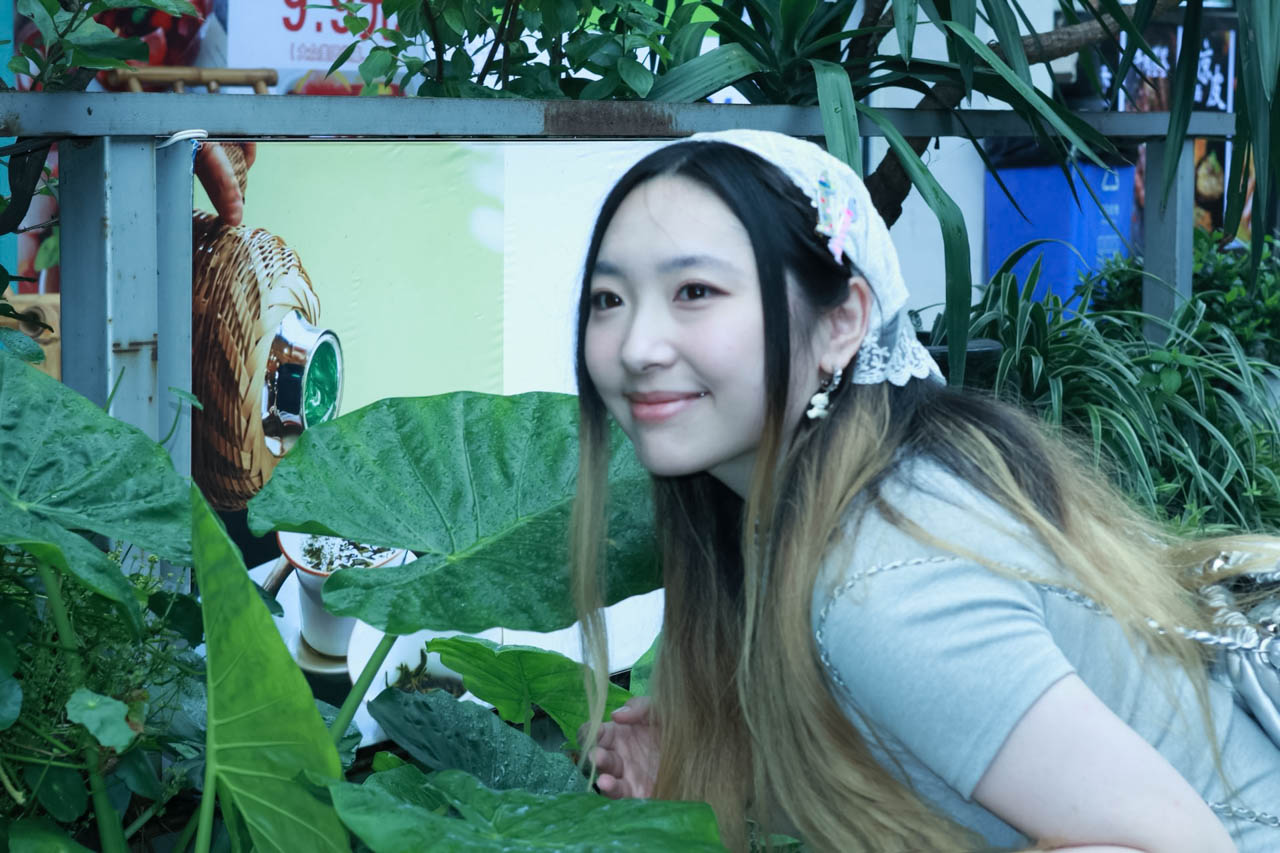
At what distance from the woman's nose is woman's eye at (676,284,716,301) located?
1.0 inches

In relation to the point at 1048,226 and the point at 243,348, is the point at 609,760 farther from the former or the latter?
the point at 1048,226

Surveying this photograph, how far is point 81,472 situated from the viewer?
4.22ft

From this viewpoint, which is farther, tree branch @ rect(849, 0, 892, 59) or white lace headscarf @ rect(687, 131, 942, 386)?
tree branch @ rect(849, 0, 892, 59)

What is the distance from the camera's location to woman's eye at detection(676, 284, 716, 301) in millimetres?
1247

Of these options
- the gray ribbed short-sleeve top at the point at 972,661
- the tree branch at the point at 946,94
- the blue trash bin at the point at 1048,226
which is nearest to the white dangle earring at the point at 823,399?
the gray ribbed short-sleeve top at the point at 972,661

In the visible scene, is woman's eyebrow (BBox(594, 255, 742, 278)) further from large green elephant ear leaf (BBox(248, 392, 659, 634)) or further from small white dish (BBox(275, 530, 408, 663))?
small white dish (BBox(275, 530, 408, 663))

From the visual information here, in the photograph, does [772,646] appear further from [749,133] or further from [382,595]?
[749,133]

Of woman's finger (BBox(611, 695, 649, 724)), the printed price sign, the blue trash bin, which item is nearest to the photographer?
woman's finger (BBox(611, 695, 649, 724))

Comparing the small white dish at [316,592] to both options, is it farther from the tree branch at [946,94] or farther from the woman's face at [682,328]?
the tree branch at [946,94]

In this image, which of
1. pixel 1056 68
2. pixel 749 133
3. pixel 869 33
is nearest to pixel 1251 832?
pixel 749 133

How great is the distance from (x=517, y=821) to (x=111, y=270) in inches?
33.3

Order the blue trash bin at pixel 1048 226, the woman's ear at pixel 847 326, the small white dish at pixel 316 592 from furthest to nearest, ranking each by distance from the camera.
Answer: the blue trash bin at pixel 1048 226
the small white dish at pixel 316 592
the woman's ear at pixel 847 326

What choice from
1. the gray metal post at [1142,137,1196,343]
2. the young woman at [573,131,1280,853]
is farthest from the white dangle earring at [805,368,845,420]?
the gray metal post at [1142,137,1196,343]

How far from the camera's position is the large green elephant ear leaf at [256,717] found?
1033mm
